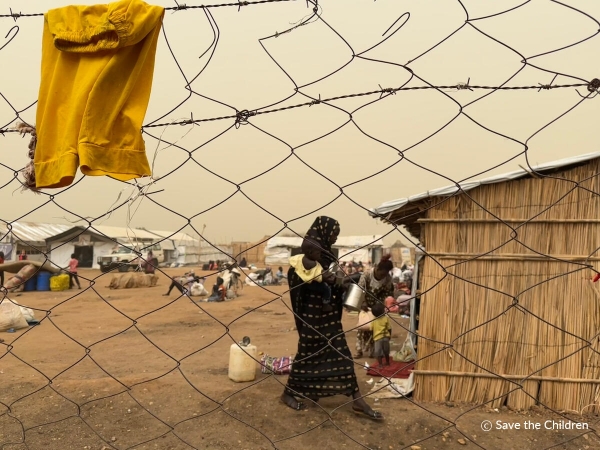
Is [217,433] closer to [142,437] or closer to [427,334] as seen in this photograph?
[142,437]

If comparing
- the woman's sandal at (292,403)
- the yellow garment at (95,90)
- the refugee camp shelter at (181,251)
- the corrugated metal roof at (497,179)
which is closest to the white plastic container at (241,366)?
the woman's sandal at (292,403)

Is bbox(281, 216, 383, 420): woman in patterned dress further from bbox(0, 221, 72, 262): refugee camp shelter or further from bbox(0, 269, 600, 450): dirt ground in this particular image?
bbox(0, 221, 72, 262): refugee camp shelter

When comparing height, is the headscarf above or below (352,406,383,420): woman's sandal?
above

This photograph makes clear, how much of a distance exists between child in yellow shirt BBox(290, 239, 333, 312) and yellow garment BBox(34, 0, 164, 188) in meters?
1.67

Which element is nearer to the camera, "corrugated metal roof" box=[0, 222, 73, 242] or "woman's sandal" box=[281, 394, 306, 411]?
"woman's sandal" box=[281, 394, 306, 411]

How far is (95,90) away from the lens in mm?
1467

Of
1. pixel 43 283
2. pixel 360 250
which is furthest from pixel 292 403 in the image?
pixel 360 250

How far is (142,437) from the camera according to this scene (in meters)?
2.89

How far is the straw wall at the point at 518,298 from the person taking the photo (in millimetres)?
3543

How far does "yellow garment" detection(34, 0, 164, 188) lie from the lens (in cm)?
145

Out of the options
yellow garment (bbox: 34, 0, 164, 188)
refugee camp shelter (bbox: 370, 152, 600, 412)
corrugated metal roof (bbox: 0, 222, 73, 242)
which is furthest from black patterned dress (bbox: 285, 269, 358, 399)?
corrugated metal roof (bbox: 0, 222, 73, 242)

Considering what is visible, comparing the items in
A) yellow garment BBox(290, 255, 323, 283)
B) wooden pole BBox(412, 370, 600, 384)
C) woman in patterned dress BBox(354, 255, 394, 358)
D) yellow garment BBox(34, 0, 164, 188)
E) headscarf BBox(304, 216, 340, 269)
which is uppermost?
yellow garment BBox(34, 0, 164, 188)

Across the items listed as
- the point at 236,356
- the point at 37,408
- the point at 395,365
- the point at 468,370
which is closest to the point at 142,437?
the point at 37,408

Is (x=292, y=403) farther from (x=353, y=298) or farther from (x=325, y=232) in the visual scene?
(x=325, y=232)
